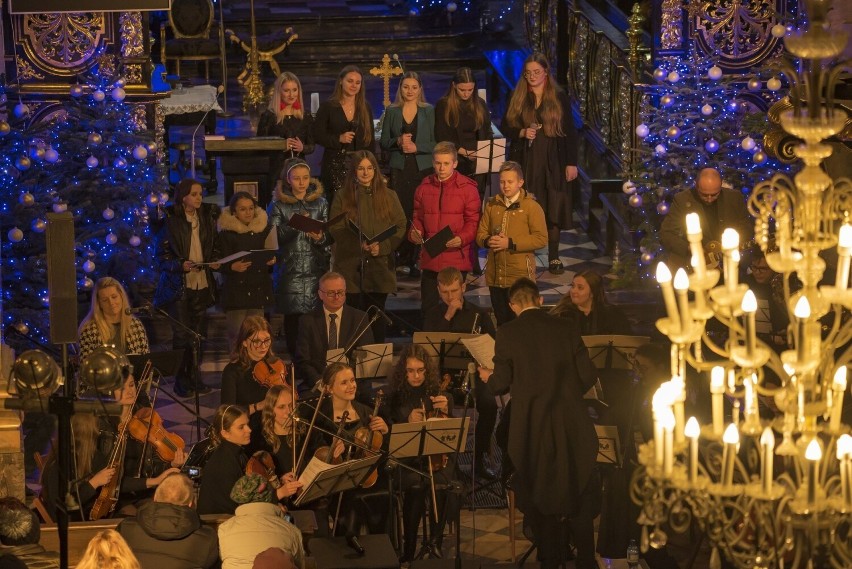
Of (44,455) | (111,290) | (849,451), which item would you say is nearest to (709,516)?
(849,451)

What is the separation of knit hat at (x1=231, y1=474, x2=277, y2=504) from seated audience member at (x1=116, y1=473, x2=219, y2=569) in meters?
0.55

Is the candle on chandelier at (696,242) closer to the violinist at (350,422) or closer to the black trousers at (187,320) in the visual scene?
the violinist at (350,422)

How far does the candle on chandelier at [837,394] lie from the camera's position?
486cm

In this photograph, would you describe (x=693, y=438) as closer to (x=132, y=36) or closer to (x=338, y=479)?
(x=338, y=479)

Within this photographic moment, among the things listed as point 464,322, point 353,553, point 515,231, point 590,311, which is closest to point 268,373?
point 464,322

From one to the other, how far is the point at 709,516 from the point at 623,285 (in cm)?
761

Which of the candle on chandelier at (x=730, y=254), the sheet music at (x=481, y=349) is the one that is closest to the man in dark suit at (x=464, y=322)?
the sheet music at (x=481, y=349)

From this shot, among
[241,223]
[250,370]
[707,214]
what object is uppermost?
[707,214]

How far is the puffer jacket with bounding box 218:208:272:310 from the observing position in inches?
436

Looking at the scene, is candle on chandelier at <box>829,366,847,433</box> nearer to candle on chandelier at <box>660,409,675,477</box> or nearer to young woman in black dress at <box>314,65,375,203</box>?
candle on chandelier at <box>660,409,675,477</box>


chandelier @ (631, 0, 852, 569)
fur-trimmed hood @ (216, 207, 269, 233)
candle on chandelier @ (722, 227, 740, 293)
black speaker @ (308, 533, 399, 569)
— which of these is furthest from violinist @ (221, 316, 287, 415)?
candle on chandelier @ (722, 227, 740, 293)

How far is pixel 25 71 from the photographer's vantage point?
12641 mm

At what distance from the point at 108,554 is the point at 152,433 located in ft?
7.83

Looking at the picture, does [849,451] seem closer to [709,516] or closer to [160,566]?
[709,516]
